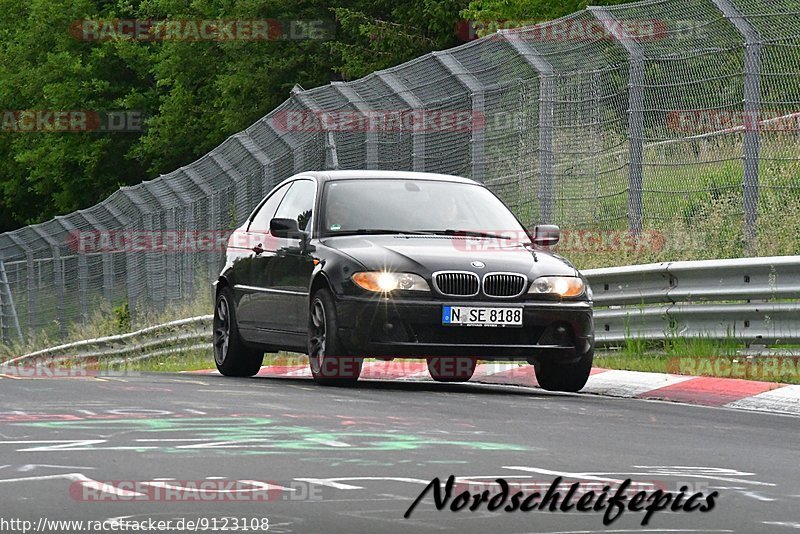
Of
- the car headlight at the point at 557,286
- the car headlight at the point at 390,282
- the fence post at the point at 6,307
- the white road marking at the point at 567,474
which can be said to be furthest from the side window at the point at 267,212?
the fence post at the point at 6,307

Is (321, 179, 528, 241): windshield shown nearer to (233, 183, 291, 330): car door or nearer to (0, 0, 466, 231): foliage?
(233, 183, 291, 330): car door

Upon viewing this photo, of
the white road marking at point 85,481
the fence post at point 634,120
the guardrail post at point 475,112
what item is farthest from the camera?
the guardrail post at point 475,112

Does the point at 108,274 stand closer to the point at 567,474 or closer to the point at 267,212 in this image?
the point at 267,212

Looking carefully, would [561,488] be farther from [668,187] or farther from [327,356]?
[668,187]

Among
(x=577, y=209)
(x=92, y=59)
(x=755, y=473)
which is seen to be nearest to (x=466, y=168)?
(x=577, y=209)

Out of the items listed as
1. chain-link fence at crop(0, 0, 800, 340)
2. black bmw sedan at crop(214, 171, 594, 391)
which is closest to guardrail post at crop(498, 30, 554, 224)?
chain-link fence at crop(0, 0, 800, 340)

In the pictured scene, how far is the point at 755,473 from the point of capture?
8.25 m

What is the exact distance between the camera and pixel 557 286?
12.7 m

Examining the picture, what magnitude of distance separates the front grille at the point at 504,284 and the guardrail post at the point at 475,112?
5.79 meters

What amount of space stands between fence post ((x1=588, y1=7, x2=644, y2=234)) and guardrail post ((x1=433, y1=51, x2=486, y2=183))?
194 centimetres

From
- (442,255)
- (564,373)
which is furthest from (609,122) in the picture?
(442,255)

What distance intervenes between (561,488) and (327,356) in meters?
5.45

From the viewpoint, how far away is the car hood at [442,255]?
494 inches

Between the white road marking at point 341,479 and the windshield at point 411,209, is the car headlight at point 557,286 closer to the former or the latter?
the windshield at point 411,209
